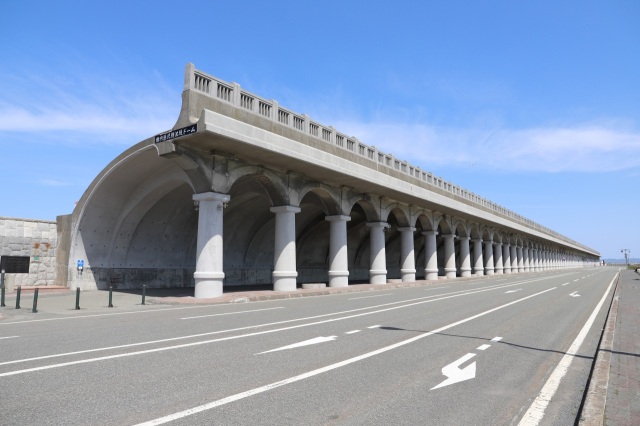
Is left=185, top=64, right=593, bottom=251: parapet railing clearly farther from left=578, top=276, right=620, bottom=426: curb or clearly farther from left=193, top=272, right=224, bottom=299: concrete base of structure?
left=578, top=276, right=620, bottom=426: curb

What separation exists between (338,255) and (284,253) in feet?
17.2

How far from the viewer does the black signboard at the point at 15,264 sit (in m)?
22.9

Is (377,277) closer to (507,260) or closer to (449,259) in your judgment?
(449,259)

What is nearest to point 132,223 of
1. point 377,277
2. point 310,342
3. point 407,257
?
point 377,277

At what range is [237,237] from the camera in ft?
103

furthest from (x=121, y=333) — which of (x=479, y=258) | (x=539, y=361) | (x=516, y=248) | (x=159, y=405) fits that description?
(x=516, y=248)

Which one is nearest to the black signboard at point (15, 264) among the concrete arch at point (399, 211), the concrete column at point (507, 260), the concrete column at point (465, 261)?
the concrete arch at point (399, 211)

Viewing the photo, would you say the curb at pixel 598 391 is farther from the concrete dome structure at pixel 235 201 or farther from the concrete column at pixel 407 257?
the concrete column at pixel 407 257

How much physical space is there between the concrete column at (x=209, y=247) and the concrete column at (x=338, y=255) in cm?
940

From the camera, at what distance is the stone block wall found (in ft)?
75.5

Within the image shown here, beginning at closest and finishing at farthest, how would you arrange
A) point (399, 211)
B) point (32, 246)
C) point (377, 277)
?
1. point (32, 246)
2. point (377, 277)
3. point (399, 211)

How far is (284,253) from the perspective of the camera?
23.3 meters

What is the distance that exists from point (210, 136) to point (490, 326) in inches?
468

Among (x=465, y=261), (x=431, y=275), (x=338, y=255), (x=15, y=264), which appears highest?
(x=338, y=255)
